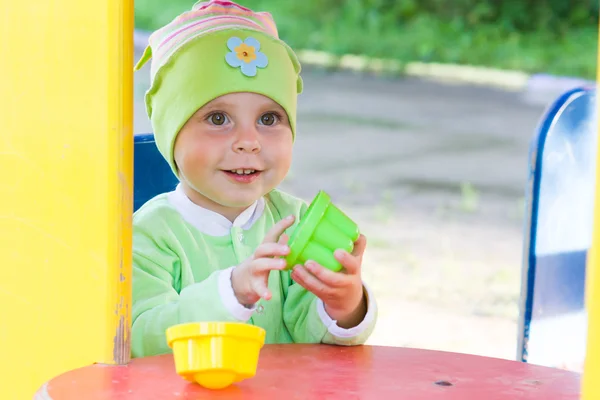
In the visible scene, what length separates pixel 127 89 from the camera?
57.9 inches

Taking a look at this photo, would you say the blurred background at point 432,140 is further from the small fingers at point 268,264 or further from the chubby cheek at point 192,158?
the small fingers at point 268,264

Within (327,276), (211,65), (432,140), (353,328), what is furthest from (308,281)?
(432,140)

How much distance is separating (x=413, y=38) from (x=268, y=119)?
8539mm

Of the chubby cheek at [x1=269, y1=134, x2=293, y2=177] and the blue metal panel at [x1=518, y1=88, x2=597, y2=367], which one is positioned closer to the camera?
the chubby cheek at [x1=269, y1=134, x2=293, y2=177]

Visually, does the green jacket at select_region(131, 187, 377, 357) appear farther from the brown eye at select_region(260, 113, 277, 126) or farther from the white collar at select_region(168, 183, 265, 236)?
the brown eye at select_region(260, 113, 277, 126)

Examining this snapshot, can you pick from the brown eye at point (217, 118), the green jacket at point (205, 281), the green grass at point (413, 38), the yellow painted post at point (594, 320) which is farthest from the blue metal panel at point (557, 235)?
the green grass at point (413, 38)

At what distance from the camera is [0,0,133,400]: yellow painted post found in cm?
147

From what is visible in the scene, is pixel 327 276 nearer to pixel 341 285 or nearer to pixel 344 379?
pixel 341 285

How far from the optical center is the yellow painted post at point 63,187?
147 centimetres

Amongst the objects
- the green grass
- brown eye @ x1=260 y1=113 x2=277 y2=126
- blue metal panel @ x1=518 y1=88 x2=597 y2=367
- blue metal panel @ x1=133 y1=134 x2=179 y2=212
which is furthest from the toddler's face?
the green grass

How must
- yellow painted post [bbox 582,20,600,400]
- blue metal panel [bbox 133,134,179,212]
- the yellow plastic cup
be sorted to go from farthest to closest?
1. blue metal panel [bbox 133,134,179,212]
2. the yellow plastic cup
3. yellow painted post [bbox 582,20,600,400]

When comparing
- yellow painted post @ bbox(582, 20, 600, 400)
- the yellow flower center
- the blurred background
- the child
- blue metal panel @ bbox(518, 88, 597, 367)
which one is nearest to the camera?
yellow painted post @ bbox(582, 20, 600, 400)

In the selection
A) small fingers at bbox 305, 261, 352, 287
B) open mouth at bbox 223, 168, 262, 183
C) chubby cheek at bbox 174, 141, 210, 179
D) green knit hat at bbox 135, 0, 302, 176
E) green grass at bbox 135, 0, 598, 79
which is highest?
green grass at bbox 135, 0, 598, 79

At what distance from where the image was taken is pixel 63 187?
5.04 ft
